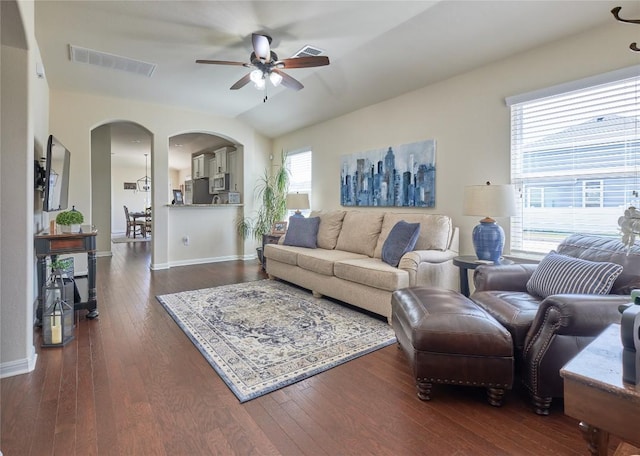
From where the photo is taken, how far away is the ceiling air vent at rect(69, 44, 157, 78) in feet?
12.0

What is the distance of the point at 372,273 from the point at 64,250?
9.00ft

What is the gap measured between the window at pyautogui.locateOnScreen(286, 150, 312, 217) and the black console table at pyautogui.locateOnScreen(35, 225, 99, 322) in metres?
3.51

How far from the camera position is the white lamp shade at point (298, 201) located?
546 centimetres

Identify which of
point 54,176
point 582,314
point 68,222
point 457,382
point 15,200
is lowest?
point 457,382

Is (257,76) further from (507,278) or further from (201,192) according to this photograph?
(201,192)

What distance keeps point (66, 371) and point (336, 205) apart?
3931 mm

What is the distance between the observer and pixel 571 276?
2070 millimetres

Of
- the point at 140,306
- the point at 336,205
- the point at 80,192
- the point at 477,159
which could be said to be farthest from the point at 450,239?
the point at 80,192

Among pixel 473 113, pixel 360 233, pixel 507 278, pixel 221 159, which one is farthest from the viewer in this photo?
pixel 221 159

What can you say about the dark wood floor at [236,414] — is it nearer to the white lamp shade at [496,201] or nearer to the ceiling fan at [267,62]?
the white lamp shade at [496,201]

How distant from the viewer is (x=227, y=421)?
5.56 feet

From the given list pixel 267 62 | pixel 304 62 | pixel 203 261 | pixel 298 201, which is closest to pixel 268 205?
pixel 298 201

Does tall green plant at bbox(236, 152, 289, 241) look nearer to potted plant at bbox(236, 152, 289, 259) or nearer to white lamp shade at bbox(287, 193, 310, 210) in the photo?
potted plant at bbox(236, 152, 289, 259)

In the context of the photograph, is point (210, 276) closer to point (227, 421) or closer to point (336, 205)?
point (336, 205)
